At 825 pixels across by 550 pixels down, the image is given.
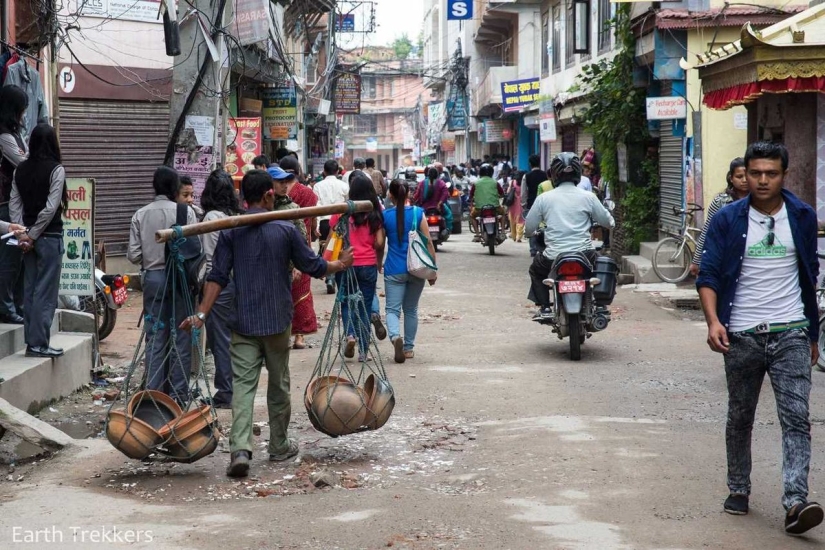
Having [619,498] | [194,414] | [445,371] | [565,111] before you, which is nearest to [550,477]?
Result: [619,498]

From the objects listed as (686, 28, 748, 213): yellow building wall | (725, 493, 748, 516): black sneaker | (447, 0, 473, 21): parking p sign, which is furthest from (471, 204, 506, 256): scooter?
(447, 0, 473, 21): parking p sign

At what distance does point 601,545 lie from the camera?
5016mm

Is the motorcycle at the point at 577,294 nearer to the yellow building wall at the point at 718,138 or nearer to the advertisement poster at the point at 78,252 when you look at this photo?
the advertisement poster at the point at 78,252

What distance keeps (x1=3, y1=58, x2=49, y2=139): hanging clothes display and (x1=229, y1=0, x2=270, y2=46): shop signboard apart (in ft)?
20.7

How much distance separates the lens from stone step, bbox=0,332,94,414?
7832mm

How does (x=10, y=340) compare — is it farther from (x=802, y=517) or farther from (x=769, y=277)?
(x=802, y=517)

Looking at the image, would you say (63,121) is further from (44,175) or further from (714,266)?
(714,266)

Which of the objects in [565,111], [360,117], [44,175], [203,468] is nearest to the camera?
[203,468]

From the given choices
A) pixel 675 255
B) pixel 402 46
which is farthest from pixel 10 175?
pixel 402 46

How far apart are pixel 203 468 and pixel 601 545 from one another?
2.69 m

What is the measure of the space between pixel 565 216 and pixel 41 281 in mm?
4814

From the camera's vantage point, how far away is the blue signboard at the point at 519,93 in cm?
3510

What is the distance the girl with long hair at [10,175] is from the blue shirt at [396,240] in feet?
10.6

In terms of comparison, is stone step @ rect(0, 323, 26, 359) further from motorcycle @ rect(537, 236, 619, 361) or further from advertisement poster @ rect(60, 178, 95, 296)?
motorcycle @ rect(537, 236, 619, 361)
